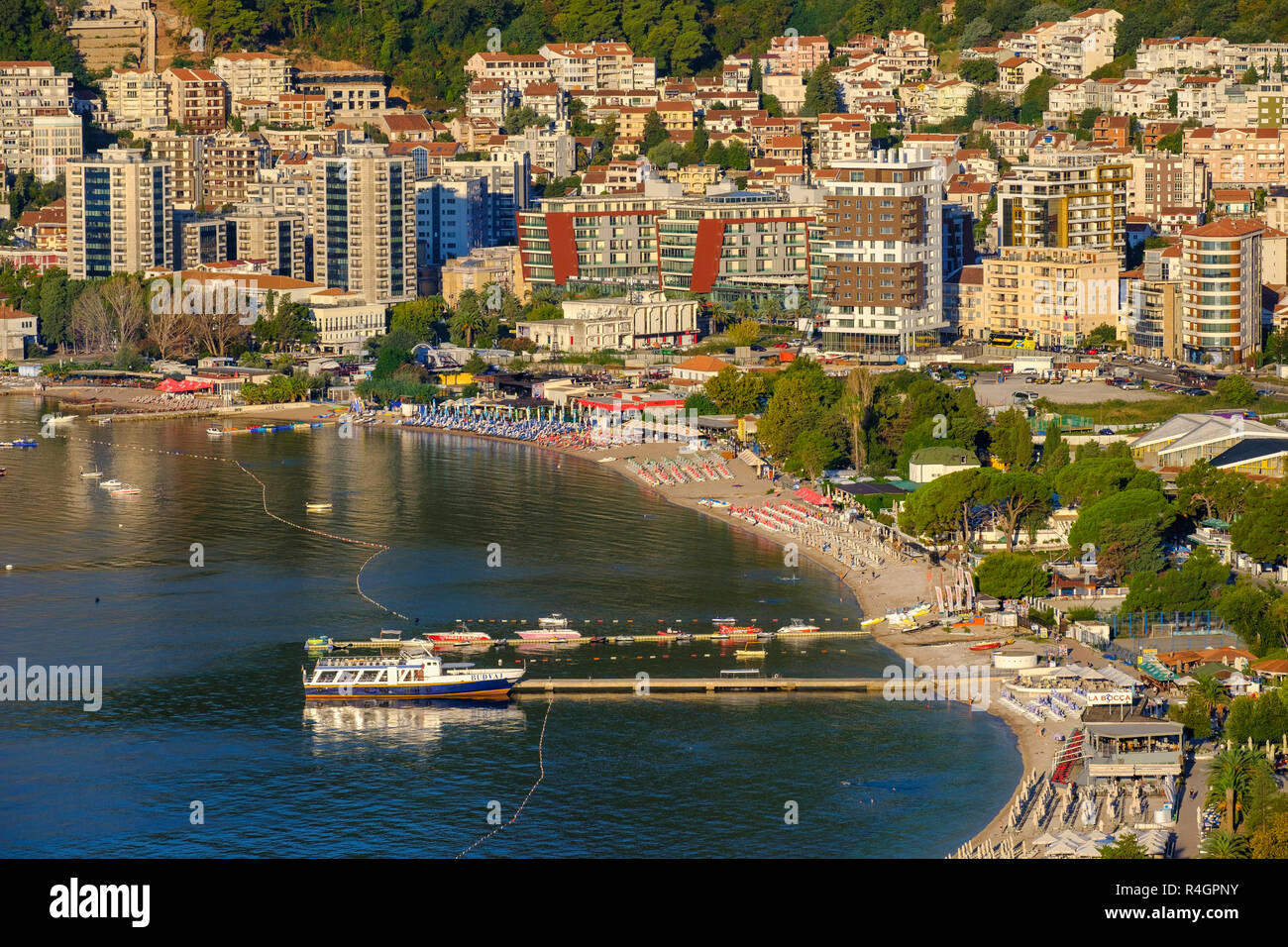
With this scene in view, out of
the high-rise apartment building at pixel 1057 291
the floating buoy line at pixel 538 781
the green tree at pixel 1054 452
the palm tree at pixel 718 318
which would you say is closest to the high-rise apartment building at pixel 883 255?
the high-rise apartment building at pixel 1057 291

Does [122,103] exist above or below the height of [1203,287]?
above

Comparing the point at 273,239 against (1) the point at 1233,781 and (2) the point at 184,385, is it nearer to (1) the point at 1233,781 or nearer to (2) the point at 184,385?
(2) the point at 184,385

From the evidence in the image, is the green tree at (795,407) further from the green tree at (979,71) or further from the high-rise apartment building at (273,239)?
the green tree at (979,71)

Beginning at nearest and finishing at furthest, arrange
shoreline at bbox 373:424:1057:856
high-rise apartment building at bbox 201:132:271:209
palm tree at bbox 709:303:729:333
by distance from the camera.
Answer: shoreline at bbox 373:424:1057:856
palm tree at bbox 709:303:729:333
high-rise apartment building at bbox 201:132:271:209

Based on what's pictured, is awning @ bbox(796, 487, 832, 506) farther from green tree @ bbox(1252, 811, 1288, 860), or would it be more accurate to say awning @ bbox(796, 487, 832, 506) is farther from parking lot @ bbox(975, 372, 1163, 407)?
green tree @ bbox(1252, 811, 1288, 860)

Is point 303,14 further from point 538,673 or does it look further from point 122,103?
point 538,673

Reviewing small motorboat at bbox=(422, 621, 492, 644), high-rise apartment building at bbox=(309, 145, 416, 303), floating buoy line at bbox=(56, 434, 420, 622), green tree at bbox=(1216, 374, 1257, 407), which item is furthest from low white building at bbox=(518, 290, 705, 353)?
small motorboat at bbox=(422, 621, 492, 644)

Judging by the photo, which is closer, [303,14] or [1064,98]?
[1064,98]
